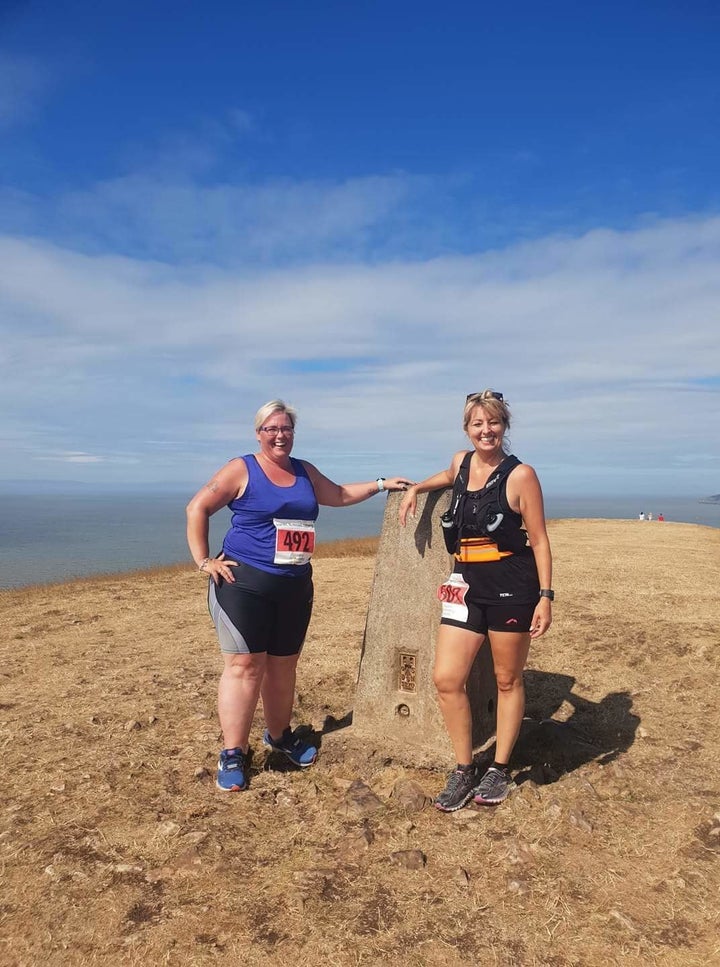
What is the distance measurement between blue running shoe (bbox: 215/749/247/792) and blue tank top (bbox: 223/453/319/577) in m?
1.35

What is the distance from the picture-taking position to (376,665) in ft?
16.9

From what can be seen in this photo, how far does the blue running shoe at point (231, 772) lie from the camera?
457cm

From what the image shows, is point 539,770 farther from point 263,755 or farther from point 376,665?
point 263,755

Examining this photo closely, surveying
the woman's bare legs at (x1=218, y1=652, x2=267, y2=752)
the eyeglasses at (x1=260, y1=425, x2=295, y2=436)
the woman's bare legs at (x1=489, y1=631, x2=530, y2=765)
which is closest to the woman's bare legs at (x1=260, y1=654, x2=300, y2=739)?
the woman's bare legs at (x1=218, y1=652, x2=267, y2=752)

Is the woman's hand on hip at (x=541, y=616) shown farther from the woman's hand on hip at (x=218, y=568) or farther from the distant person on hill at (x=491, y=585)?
the woman's hand on hip at (x=218, y=568)

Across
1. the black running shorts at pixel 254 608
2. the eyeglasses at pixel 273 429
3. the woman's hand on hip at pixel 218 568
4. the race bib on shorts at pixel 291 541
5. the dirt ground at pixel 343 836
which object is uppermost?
the eyeglasses at pixel 273 429

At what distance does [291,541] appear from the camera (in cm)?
450

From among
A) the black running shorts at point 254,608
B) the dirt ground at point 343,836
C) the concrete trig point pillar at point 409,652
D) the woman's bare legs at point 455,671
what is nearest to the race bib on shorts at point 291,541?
the black running shorts at point 254,608

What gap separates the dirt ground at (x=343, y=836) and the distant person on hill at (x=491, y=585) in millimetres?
364

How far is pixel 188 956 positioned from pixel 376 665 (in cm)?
243

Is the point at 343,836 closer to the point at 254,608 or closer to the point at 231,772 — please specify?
the point at 231,772

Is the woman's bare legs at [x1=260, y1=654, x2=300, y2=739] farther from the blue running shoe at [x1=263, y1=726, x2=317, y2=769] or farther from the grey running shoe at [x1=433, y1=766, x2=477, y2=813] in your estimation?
the grey running shoe at [x1=433, y1=766, x2=477, y2=813]

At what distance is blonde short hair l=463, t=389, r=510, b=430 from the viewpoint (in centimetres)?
406

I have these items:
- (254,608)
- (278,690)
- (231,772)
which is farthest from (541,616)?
(231,772)
